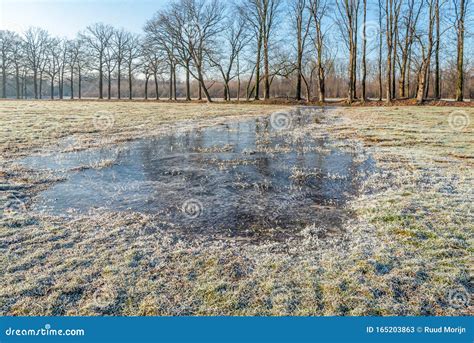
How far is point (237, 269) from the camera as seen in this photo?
356cm

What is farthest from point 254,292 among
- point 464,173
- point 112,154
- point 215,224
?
point 112,154

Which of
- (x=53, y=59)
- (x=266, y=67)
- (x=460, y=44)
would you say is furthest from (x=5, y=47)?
(x=460, y=44)

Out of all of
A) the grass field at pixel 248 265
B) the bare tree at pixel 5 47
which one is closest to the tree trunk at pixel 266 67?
the grass field at pixel 248 265

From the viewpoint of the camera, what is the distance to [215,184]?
272 inches

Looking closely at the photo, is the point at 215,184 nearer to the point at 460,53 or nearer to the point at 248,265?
the point at 248,265

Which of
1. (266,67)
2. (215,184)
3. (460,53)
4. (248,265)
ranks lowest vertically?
(248,265)

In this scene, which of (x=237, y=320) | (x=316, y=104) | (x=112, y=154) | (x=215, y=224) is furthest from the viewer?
(x=316, y=104)

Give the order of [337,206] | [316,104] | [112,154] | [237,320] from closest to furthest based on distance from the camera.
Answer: [237,320] < [337,206] < [112,154] < [316,104]

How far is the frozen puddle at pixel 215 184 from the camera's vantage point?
5.05 m

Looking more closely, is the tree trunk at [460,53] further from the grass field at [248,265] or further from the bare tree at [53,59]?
the bare tree at [53,59]

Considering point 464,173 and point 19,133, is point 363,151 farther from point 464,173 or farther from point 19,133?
point 19,133

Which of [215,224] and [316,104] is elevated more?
[316,104]

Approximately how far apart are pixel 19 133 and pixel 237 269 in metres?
13.7

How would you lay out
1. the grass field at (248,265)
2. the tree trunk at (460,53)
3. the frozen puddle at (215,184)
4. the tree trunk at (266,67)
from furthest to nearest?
the tree trunk at (266,67) < the tree trunk at (460,53) < the frozen puddle at (215,184) < the grass field at (248,265)
